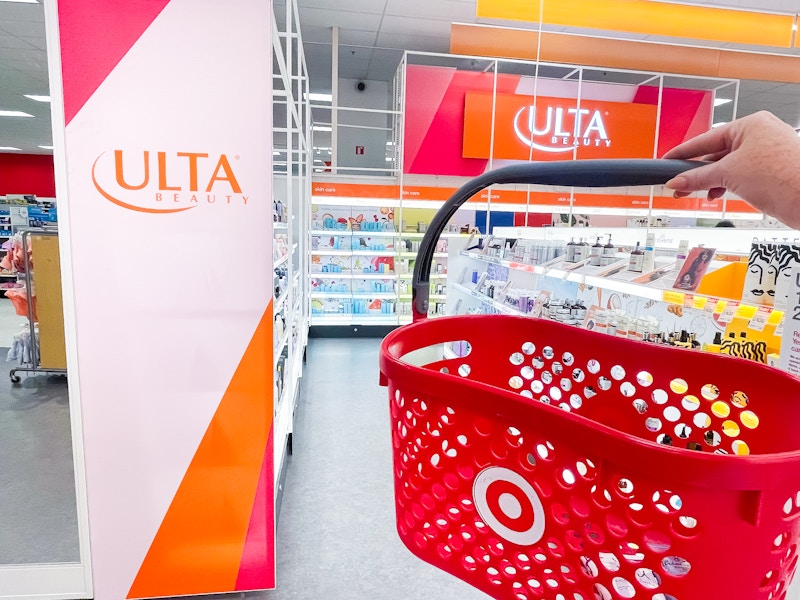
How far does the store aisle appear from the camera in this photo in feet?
8.05

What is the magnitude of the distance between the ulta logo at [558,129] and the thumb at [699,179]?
7.61 meters

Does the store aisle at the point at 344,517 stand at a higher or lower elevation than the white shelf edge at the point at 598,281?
lower

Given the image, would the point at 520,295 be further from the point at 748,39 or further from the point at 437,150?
the point at 748,39

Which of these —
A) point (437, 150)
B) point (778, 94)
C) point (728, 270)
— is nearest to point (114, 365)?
point (728, 270)

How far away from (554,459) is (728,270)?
6.63ft

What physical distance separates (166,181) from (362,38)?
688cm

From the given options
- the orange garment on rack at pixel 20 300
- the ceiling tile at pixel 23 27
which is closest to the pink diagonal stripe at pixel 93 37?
the orange garment on rack at pixel 20 300

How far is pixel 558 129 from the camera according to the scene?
7840 mm

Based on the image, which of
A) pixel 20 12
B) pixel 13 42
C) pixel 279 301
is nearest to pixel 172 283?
pixel 279 301

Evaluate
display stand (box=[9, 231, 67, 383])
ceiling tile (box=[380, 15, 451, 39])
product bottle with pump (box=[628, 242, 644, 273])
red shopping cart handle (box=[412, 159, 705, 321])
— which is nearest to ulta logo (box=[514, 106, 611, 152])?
ceiling tile (box=[380, 15, 451, 39])

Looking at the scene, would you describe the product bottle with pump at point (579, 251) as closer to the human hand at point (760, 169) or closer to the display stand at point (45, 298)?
the human hand at point (760, 169)

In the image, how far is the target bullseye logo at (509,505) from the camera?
2.06 feet

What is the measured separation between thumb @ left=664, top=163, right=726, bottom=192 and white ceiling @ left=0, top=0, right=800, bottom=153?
648 centimetres

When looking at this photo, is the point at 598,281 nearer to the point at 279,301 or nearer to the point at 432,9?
the point at 279,301
